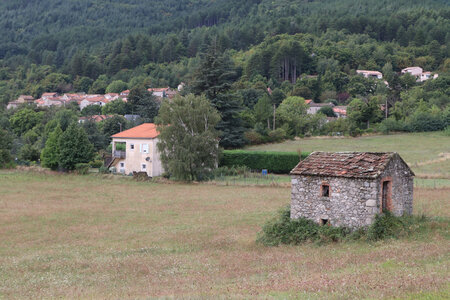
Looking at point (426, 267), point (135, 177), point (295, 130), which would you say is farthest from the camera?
point (295, 130)

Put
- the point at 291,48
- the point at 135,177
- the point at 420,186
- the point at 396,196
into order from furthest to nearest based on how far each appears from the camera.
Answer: the point at 291,48
the point at 135,177
the point at 420,186
the point at 396,196

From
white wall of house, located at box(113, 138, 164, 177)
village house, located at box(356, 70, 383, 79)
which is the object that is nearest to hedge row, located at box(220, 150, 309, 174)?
white wall of house, located at box(113, 138, 164, 177)

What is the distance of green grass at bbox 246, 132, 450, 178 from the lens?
57787mm

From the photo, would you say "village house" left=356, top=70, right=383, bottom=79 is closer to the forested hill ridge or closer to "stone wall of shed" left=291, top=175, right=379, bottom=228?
the forested hill ridge

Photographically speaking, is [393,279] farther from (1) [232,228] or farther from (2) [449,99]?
(2) [449,99]

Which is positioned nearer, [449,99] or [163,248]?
[163,248]

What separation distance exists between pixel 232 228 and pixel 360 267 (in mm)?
13123

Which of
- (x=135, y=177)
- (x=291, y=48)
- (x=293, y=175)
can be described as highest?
(x=291, y=48)

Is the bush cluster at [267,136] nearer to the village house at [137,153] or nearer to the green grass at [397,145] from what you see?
the green grass at [397,145]

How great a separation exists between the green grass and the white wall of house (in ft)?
52.9

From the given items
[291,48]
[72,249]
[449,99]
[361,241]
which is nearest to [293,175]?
[361,241]

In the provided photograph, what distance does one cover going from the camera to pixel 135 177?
5531 cm

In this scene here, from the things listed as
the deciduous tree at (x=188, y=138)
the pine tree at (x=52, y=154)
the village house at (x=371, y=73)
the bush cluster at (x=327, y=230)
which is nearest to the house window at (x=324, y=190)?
the bush cluster at (x=327, y=230)

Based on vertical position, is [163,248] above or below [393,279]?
below
